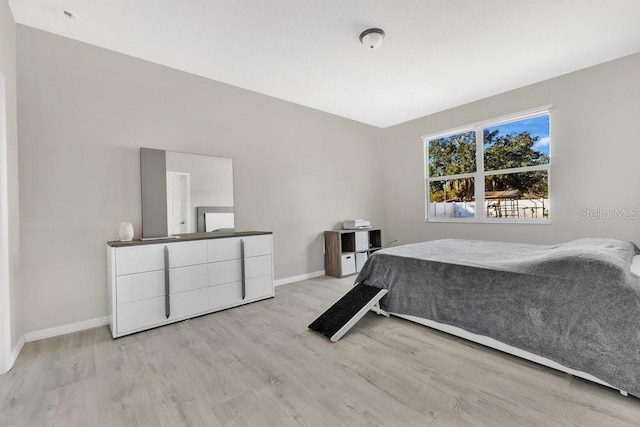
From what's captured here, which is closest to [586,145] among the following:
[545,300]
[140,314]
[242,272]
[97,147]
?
[545,300]

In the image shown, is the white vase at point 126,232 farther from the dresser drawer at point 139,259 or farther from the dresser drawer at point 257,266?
the dresser drawer at point 257,266

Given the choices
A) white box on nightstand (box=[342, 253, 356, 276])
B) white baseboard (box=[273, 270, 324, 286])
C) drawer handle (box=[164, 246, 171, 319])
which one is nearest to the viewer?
drawer handle (box=[164, 246, 171, 319])

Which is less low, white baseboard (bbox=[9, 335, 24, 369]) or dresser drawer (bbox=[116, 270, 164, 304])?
dresser drawer (bbox=[116, 270, 164, 304])

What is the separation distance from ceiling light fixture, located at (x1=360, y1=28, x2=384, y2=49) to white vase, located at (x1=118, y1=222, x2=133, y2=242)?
9.06ft

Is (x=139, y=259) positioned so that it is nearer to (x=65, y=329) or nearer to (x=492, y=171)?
(x=65, y=329)

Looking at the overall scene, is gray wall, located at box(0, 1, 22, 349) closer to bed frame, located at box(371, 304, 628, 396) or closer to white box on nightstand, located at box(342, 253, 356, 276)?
bed frame, located at box(371, 304, 628, 396)

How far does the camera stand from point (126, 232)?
257cm

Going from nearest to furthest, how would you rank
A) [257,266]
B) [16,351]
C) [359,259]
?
[16,351] → [257,266] → [359,259]

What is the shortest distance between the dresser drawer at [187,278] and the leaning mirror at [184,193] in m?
0.50

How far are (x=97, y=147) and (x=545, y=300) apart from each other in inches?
149

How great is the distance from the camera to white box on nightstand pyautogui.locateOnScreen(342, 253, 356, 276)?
13.9 feet

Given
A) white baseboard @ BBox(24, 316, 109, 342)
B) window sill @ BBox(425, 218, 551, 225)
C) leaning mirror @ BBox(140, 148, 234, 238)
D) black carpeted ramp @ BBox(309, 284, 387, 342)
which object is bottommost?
white baseboard @ BBox(24, 316, 109, 342)

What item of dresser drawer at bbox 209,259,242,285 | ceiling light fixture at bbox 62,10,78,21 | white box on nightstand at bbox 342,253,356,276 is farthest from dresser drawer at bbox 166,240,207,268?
white box on nightstand at bbox 342,253,356,276

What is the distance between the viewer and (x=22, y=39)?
2326 mm
